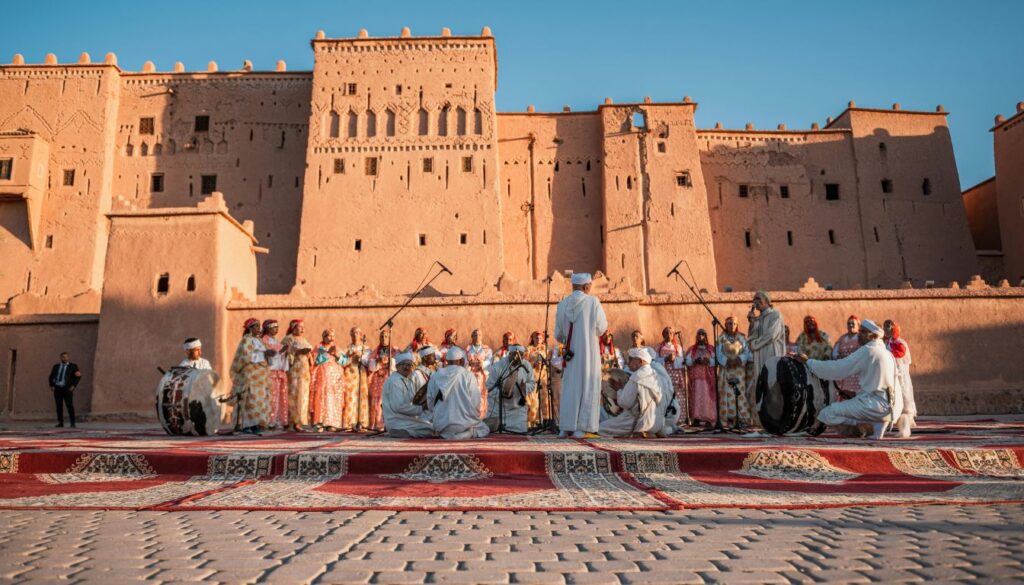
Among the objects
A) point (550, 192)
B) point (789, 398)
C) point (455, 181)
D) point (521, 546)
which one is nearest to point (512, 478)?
point (521, 546)

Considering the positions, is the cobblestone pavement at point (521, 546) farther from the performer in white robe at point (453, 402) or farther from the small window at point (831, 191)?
the small window at point (831, 191)

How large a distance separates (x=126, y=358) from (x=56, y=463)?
11.4m

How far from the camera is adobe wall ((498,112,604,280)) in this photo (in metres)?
26.7

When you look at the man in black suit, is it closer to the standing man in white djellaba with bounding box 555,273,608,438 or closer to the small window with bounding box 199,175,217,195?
the standing man in white djellaba with bounding box 555,273,608,438

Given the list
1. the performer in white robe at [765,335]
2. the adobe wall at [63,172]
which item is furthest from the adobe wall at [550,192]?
the performer in white robe at [765,335]

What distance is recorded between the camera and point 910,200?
28.1 metres

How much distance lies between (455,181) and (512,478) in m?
21.4

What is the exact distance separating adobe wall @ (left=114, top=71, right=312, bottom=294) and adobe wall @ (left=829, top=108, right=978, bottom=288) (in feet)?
72.3

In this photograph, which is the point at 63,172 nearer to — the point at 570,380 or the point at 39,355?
the point at 39,355

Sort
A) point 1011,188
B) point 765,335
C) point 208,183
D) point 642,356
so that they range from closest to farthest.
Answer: point 642,356
point 765,335
point 208,183
point 1011,188

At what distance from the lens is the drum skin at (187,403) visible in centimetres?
852

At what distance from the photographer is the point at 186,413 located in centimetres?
852

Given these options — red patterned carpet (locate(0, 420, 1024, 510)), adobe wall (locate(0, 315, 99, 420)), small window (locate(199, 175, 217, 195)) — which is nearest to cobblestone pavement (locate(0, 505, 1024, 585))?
red patterned carpet (locate(0, 420, 1024, 510))

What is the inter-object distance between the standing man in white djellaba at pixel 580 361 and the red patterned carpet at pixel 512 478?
234 cm
